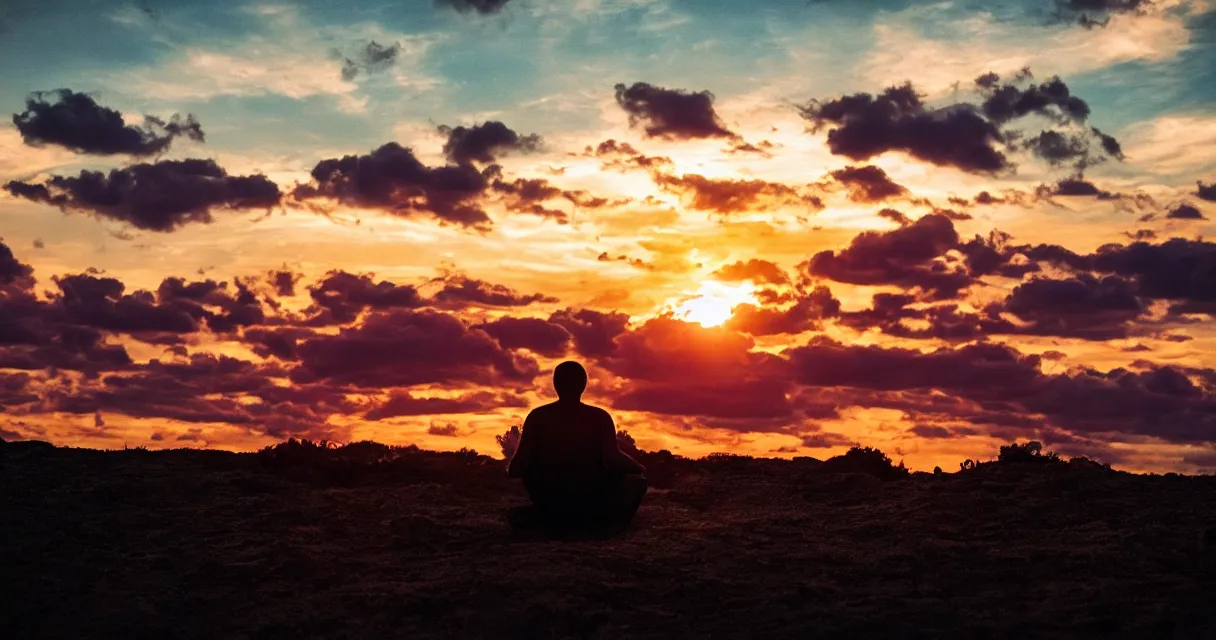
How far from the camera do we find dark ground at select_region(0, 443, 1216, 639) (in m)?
13.1

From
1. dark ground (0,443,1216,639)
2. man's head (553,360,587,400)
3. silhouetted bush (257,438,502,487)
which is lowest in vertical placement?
dark ground (0,443,1216,639)

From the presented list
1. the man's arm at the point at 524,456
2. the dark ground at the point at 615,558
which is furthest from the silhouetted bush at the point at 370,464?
the man's arm at the point at 524,456

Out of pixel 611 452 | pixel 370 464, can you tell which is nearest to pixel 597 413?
pixel 611 452

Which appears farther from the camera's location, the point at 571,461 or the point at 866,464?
the point at 866,464

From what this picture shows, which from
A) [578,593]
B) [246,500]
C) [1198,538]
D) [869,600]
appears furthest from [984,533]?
[246,500]

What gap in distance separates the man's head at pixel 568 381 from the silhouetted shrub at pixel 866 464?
7.21 meters

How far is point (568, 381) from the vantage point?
17422mm

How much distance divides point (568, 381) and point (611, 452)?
124 cm

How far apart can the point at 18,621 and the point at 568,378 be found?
782 centimetres

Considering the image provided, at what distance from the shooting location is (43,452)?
22.9m

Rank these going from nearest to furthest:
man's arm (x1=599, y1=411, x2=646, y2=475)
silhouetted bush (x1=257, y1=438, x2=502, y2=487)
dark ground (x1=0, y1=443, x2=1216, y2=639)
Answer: dark ground (x1=0, y1=443, x2=1216, y2=639), man's arm (x1=599, y1=411, x2=646, y2=475), silhouetted bush (x1=257, y1=438, x2=502, y2=487)

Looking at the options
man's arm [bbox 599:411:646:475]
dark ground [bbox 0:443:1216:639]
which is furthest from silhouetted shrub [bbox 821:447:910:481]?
man's arm [bbox 599:411:646:475]

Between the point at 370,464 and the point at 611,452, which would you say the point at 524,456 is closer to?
the point at 611,452

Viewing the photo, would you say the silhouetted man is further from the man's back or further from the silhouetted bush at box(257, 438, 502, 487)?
the silhouetted bush at box(257, 438, 502, 487)
